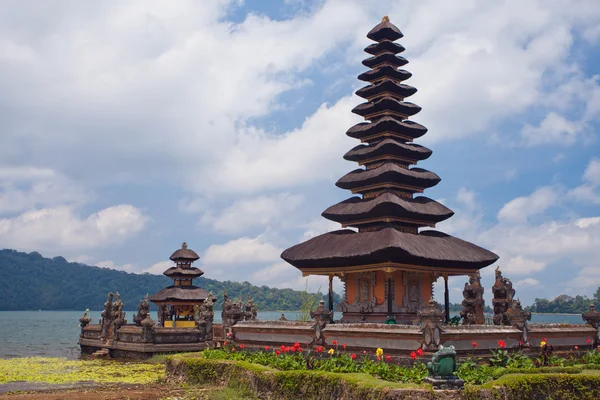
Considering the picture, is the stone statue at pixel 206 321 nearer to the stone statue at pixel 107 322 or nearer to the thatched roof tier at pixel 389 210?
the stone statue at pixel 107 322

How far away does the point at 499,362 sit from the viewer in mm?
21516

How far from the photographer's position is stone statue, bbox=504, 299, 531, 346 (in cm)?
2433

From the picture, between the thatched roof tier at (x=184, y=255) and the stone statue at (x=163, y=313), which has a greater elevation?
the thatched roof tier at (x=184, y=255)

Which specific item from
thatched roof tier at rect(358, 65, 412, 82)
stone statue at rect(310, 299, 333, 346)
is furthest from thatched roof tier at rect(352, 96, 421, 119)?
stone statue at rect(310, 299, 333, 346)

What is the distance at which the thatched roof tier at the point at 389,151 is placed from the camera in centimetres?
3375

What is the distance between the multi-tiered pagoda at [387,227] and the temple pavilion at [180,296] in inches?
761

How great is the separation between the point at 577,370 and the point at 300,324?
35.9 feet

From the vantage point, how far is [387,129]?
34656 millimetres

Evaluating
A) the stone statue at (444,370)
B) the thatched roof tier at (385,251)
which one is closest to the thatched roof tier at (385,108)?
the thatched roof tier at (385,251)

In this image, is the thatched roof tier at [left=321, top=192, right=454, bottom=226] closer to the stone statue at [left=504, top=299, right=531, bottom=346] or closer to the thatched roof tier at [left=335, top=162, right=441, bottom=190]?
the thatched roof tier at [left=335, top=162, right=441, bottom=190]

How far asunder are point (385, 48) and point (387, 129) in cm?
556

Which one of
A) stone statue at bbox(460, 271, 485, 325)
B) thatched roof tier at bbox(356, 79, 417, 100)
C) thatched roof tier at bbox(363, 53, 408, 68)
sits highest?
thatched roof tier at bbox(363, 53, 408, 68)

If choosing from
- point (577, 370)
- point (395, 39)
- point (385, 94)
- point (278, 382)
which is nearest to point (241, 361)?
point (278, 382)

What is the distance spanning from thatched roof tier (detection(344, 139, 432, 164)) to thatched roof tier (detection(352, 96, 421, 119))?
200cm
